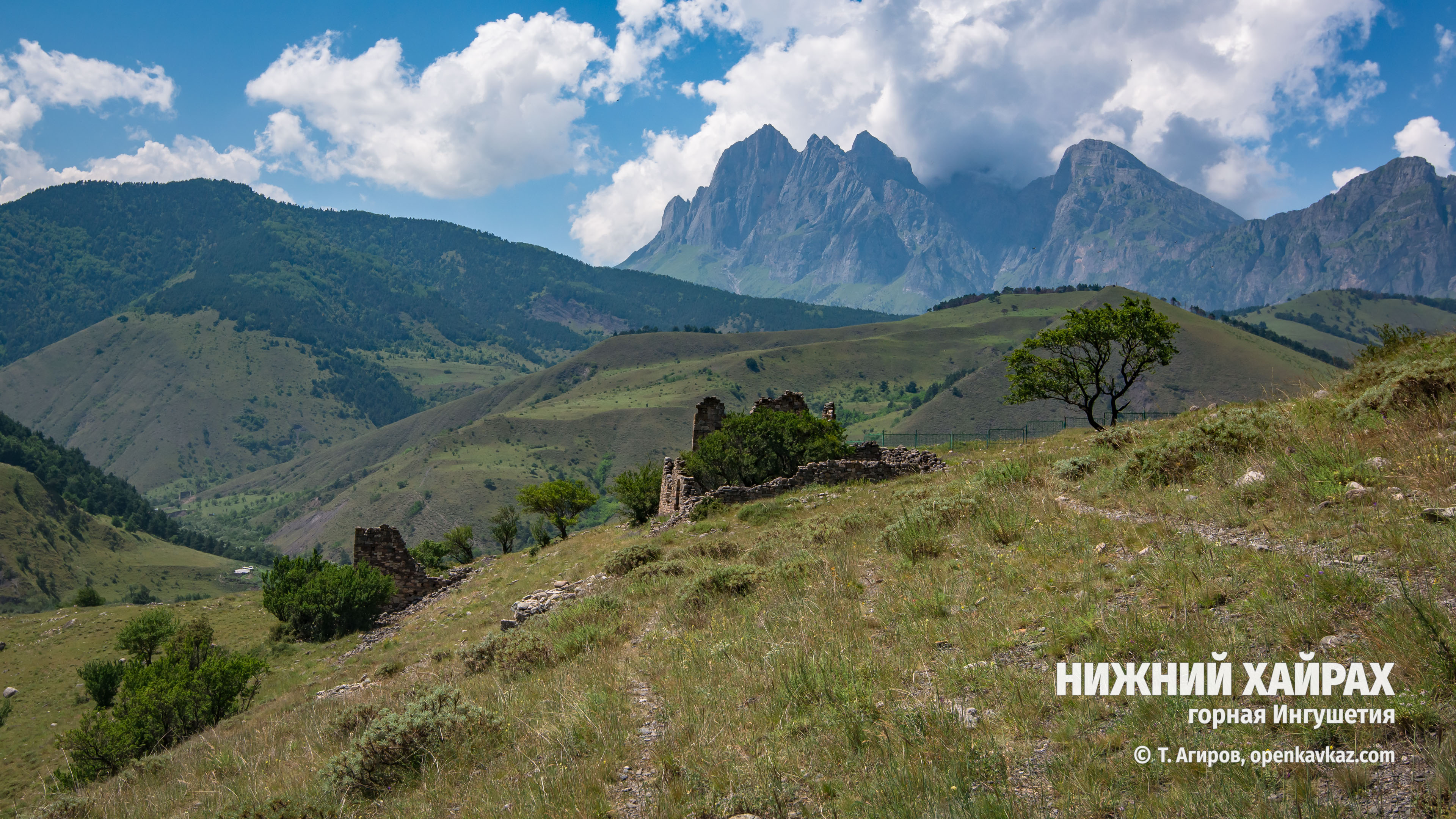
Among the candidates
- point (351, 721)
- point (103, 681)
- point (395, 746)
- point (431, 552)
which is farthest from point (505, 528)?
point (395, 746)

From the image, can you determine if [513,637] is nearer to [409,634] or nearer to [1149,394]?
[409,634]

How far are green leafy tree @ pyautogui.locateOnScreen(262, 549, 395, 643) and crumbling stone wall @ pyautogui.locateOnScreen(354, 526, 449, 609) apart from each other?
0.77 m

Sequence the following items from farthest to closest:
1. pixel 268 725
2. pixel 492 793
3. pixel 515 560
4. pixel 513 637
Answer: pixel 515 560 → pixel 513 637 → pixel 268 725 → pixel 492 793

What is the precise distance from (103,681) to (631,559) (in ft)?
71.6

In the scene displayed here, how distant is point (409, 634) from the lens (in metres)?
22.2

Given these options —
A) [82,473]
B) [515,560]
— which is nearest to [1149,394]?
[515,560]

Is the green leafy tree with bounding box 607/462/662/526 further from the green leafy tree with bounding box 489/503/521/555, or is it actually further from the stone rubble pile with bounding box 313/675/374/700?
the stone rubble pile with bounding box 313/675/374/700

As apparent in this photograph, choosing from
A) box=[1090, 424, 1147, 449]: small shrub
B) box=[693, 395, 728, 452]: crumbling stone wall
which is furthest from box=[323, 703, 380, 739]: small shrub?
box=[693, 395, 728, 452]: crumbling stone wall

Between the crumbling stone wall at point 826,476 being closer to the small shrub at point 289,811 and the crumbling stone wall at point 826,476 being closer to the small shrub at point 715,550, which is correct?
the small shrub at point 715,550

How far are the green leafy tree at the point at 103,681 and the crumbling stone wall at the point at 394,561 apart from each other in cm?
819

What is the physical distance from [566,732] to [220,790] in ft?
12.9

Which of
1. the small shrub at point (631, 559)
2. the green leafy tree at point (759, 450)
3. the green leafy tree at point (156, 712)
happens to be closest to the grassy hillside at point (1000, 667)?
the small shrub at point (631, 559)

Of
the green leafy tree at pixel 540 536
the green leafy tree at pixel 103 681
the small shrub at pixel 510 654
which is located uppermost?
the small shrub at pixel 510 654

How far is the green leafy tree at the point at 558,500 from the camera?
49.9 meters
